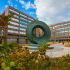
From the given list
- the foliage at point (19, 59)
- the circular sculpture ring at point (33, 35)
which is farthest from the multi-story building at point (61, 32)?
the foliage at point (19, 59)

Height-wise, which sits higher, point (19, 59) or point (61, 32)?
point (61, 32)

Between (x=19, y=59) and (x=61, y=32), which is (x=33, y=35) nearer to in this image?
(x=19, y=59)

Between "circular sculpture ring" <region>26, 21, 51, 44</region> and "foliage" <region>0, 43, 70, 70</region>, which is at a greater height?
"circular sculpture ring" <region>26, 21, 51, 44</region>

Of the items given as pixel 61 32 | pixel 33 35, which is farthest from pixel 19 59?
pixel 61 32

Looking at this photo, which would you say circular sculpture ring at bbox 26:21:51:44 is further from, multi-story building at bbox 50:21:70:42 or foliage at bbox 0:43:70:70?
multi-story building at bbox 50:21:70:42

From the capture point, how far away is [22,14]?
66.9 metres

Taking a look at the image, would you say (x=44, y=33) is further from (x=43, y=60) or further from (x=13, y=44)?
(x=13, y=44)

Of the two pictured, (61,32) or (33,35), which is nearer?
(33,35)

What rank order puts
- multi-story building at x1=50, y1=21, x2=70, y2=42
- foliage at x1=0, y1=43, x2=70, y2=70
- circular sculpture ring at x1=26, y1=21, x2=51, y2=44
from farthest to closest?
multi-story building at x1=50, y1=21, x2=70, y2=42
circular sculpture ring at x1=26, y1=21, x2=51, y2=44
foliage at x1=0, y1=43, x2=70, y2=70

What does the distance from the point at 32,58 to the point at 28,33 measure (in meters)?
23.0

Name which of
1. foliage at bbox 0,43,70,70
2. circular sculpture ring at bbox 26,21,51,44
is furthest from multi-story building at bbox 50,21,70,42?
foliage at bbox 0,43,70,70

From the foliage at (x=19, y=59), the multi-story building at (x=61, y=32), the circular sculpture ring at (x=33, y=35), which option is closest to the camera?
the foliage at (x=19, y=59)

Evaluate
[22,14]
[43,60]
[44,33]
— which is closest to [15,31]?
[22,14]

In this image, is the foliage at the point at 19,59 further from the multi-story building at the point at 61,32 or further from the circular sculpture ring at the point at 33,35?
the multi-story building at the point at 61,32
